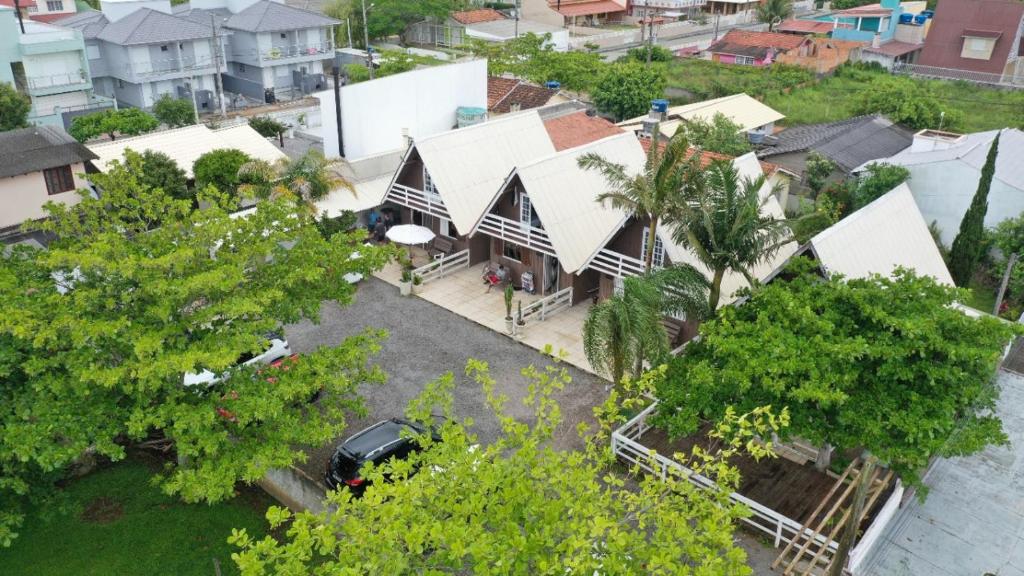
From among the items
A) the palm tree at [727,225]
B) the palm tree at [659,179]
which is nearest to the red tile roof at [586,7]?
the palm tree at [659,179]

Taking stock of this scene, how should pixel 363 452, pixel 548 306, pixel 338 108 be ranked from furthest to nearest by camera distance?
pixel 338 108 → pixel 548 306 → pixel 363 452

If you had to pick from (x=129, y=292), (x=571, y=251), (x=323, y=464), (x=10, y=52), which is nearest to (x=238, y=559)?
(x=129, y=292)

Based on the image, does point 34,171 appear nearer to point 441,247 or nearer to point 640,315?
point 441,247

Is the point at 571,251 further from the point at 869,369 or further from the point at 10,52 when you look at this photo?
the point at 10,52

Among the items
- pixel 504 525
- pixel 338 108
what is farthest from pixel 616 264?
pixel 338 108

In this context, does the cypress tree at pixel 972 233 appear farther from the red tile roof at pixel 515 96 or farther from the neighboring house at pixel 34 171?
the neighboring house at pixel 34 171

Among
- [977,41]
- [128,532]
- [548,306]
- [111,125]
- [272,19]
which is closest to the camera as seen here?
[128,532]
